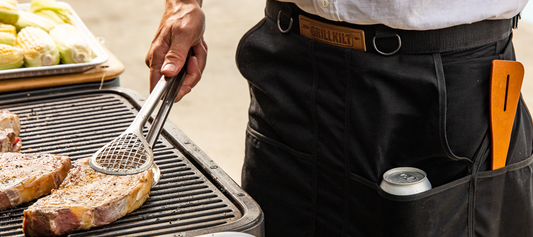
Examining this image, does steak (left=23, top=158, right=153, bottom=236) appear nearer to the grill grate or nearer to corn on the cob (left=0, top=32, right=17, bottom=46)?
the grill grate

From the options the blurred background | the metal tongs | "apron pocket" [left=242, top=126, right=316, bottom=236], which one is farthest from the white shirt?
the blurred background

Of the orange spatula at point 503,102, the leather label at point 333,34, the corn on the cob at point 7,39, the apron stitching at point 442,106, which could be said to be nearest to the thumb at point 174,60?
the leather label at point 333,34

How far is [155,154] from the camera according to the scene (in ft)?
4.86

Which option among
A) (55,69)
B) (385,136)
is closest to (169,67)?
(385,136)

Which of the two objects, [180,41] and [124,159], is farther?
[180,41]

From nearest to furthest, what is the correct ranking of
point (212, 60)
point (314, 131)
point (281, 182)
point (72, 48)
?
1. point (314, 131)
2. point (281, 182)
3. point (72, 48)
4. point (212, 60)

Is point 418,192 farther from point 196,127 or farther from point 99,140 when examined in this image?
point 196,127

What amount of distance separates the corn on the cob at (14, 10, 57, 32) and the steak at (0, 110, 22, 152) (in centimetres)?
89

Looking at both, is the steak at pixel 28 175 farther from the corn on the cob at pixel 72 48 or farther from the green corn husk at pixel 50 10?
the green corn husk at pixel 50 10

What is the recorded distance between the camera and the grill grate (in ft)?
3.77

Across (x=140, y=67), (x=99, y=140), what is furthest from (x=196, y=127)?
(x=99, y=140)

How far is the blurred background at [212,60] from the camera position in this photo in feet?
14.0

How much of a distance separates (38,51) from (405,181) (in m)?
1.53

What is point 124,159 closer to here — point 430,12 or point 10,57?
point 430,12
